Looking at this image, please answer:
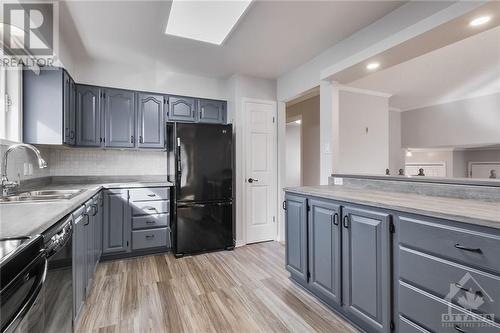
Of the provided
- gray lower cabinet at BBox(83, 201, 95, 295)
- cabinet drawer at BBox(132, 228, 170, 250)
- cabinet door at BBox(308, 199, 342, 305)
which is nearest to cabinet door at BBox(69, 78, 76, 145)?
gray lower cabinet at BBox(83, 201, 95, 295)

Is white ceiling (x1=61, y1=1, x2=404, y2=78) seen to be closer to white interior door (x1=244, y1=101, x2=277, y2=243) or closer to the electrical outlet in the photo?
white interior door (x1=244, y1=101, x2=277, y2=243)

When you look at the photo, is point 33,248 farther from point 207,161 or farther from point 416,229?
point 207,161

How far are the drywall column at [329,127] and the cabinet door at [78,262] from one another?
2289mm

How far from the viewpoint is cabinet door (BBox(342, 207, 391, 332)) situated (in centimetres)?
145

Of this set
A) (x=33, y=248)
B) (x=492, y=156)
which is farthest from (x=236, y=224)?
(x=492, y=156)

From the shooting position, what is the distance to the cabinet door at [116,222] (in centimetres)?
282

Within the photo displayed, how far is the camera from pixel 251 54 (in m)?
2.90

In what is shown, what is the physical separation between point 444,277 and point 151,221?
2.85 metres

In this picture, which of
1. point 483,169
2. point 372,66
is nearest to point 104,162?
point 372,66

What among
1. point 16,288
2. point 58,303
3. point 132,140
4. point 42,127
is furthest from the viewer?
point 132,140

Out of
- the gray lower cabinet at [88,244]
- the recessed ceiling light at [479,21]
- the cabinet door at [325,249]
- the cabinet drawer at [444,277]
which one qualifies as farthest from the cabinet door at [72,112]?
the recessed ceiling light at [479,21]

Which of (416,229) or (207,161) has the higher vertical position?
(207,161)

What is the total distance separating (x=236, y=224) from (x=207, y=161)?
1.01m

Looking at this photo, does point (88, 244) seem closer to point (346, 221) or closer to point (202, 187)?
point (202, 187)
